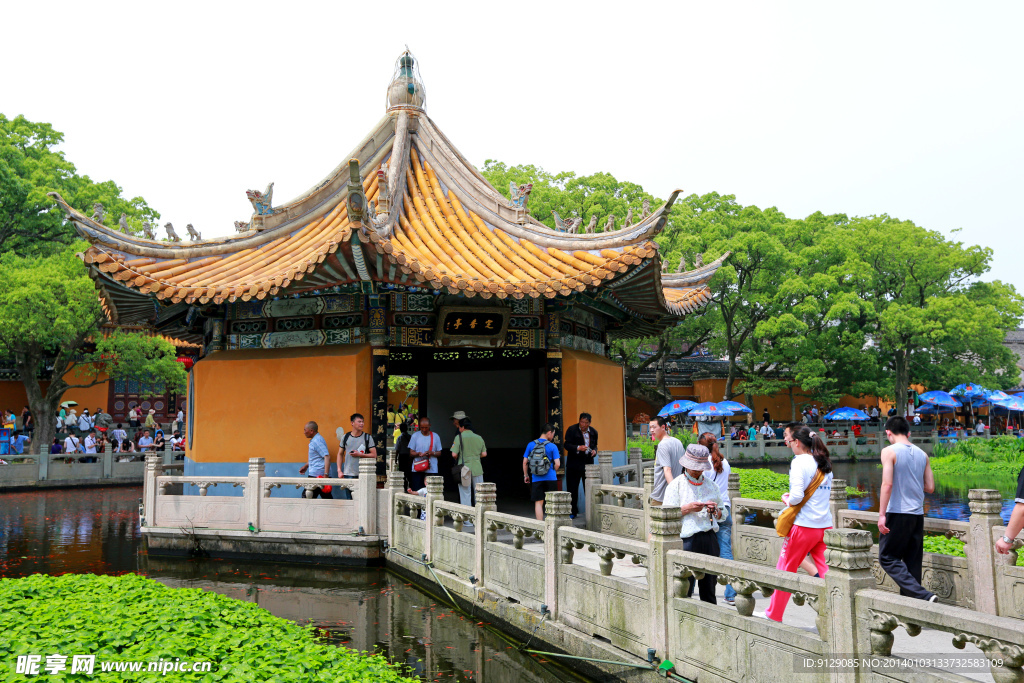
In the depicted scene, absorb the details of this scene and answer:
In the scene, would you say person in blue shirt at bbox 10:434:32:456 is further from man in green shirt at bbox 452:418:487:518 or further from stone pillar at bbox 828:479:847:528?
stone pillar at bbox 828:479:847:528

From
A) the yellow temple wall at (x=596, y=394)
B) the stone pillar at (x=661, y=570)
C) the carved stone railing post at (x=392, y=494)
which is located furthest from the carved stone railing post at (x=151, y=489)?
the stone pillar at (x=661, y=570)

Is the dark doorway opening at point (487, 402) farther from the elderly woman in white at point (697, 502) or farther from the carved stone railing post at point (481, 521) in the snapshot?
the elderly woman in white at point (697, 502)

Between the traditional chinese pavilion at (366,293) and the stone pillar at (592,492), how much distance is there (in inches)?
64.1

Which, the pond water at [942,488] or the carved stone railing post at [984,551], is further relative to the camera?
the pond water at [942,488]

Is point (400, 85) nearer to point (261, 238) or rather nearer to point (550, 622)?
point (261, 238)

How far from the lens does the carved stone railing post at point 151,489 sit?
1122cm

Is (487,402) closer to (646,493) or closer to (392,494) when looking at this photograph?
(392,494)

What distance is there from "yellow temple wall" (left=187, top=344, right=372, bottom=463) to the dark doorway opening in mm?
4074

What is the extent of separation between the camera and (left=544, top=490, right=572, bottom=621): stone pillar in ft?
22.3

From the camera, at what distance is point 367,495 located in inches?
408

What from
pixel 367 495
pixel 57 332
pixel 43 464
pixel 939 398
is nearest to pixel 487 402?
pixel 367 495

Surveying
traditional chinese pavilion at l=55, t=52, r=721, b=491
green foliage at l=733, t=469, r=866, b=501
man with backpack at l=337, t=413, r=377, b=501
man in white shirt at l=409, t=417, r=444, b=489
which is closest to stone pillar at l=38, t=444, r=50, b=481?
traditional chinese pavilion at l=55, t=52, r=721, b=491

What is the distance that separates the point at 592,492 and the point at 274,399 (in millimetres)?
4984

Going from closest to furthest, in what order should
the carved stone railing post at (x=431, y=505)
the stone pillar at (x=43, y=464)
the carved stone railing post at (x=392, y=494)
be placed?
the carved stone railing post at (x=431, y=505)
the carved stone railing post at (x=392, y=494)
the stone pillar at (x=43, y=464)
